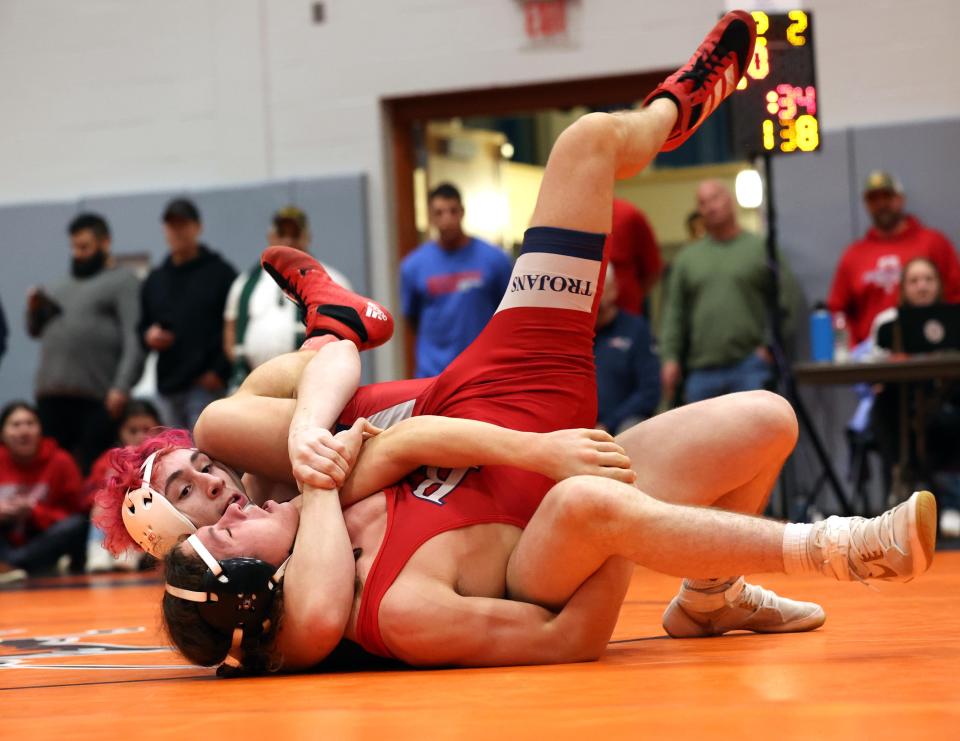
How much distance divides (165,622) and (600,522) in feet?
2.40

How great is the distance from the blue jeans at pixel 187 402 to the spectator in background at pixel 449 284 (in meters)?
1.07

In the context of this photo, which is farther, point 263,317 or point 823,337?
point 823,337

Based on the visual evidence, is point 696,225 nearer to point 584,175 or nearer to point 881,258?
point 881,258

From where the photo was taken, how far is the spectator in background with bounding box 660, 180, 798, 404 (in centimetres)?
683

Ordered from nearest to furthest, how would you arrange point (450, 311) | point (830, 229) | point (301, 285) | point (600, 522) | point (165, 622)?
point (600, 522)
point (165, 622)
point (301, 285)
point (450, 311)
point (830, 229)

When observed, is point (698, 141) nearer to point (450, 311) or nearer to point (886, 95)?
point (886, 95)

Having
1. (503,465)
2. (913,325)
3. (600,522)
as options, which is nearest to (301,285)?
(503,465)

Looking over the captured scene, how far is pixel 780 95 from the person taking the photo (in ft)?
16.7

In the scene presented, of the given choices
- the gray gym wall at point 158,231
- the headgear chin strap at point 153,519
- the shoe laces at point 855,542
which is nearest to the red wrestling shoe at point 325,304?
the headgear chin strap at point 153,519

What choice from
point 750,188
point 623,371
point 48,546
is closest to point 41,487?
point 48,546

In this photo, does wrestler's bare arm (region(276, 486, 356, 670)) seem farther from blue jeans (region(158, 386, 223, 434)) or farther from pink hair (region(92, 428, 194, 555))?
blue jeans (region(158, 386, 223, 434))

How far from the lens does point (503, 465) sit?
233 cm

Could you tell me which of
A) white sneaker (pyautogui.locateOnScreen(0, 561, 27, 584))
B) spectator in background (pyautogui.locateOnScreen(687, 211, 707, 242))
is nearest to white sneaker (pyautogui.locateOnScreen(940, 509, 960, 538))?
spectator in background (pyautogui.locateOnScreen(687, 211, 707, 242))

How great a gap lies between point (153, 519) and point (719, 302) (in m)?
4.84
